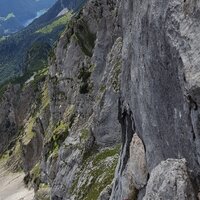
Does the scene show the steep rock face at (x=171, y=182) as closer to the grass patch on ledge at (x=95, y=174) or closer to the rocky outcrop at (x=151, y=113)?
the rocky outcrop at (x=151, y=113)

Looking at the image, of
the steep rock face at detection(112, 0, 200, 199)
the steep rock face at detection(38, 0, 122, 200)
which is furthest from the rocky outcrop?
the steep rock face at detection(38, 0, 122, 200)

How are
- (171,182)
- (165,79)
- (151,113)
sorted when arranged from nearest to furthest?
(171,182) → (165,79) → (151,113)

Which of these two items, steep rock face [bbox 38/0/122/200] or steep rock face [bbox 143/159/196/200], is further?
steep rock face [bbox 38/0/122/200]

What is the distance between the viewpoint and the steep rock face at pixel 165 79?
26.4 metres

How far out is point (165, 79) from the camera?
97.8 ft

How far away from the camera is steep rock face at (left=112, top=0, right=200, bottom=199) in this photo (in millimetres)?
26375

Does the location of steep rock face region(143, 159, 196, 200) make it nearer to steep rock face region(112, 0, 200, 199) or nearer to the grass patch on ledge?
steep rock face region(112, 0, 200, 199)

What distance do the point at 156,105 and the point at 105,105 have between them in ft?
134

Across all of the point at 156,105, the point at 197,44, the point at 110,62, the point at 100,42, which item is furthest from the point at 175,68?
the point at 100,42

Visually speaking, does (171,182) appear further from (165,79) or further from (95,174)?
(95,174)

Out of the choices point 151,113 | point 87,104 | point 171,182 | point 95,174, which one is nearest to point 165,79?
point 151,113

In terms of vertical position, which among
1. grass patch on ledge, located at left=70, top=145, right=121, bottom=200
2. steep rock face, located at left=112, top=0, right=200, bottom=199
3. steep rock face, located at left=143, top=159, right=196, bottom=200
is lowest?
grass patch on ledge, located at left=70, top=145, right=121, bottom=200

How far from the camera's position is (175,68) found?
91.0ft

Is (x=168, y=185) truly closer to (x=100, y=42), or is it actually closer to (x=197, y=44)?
(x=197, y=44)
